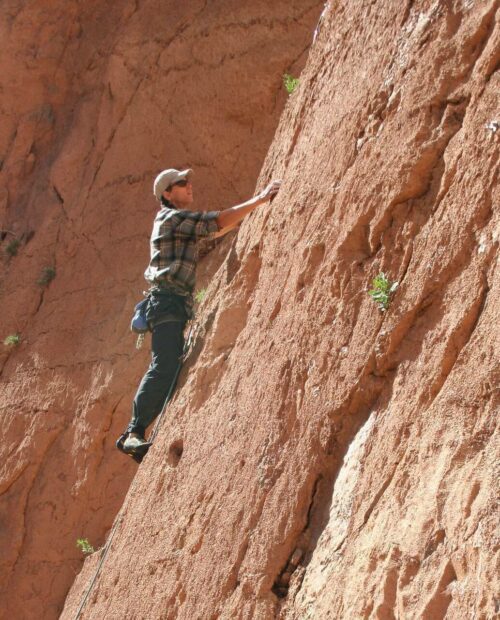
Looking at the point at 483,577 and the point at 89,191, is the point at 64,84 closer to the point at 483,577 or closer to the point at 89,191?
the point at 89,191

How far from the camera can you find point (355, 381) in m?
4.29

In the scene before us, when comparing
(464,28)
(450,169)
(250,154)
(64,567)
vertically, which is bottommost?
(64,567)

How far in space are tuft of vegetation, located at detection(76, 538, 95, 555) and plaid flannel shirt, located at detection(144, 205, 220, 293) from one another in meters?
2.96

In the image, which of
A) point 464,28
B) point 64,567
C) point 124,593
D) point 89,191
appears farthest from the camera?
point 89,191

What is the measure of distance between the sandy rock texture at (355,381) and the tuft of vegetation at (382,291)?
4 centimetres

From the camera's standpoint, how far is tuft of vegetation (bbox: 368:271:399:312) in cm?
429

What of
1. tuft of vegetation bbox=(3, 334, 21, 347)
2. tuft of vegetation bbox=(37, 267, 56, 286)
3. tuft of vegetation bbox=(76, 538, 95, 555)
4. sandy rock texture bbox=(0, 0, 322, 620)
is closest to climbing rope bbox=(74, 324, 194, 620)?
tuft of vegetation bbox=(76, 538, 95, 555)

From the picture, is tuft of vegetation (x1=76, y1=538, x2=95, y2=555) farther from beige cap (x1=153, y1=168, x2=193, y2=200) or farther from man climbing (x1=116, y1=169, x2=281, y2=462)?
beige cap (x1=153, y1=168, x2=193, y2=200)

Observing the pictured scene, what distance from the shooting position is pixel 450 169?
4.24 meters

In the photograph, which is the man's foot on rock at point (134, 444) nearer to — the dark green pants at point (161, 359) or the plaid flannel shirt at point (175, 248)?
the dark green pants at point (161, 359)

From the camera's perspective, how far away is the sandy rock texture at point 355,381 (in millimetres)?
3402

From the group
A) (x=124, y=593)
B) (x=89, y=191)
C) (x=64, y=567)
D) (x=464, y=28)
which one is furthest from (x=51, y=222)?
(x=464, y=28)

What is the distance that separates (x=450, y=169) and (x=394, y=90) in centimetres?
93

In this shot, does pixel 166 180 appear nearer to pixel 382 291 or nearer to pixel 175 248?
pixel 175 248
